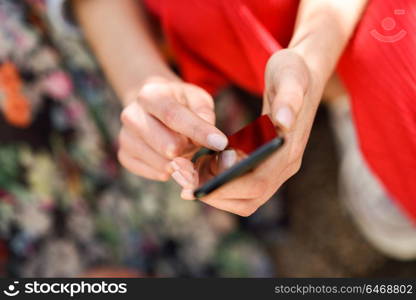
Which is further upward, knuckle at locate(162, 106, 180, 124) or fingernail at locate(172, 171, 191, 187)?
knuckle at locate(162, 106, 180, 124)

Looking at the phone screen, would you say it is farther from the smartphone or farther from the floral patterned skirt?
the floral patterned skirt

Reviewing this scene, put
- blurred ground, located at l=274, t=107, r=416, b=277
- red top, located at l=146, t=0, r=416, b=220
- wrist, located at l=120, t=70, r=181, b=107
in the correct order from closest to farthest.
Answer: red top, located at l=146, t=0, r=416, b=220
wrist, located at l=120, t=70, r=181, b=107
blurred ground, located at l=274, t=107, r=416, b=277

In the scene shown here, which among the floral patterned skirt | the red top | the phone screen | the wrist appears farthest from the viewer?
the floral patterned skirt

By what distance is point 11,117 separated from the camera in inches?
29.9

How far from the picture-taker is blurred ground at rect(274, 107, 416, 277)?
36.7 inches

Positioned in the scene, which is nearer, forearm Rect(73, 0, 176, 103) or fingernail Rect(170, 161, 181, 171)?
fingernail Rect(170, 161, 181, 171)

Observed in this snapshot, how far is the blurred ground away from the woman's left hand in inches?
18.9

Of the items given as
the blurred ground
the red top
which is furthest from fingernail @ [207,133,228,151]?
the blurred ground

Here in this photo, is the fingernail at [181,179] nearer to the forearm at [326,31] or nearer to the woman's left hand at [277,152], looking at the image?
the woman's left hand at [277,152]

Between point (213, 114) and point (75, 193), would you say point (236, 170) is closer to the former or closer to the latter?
point (213, 114)

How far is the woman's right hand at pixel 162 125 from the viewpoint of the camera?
525 mm

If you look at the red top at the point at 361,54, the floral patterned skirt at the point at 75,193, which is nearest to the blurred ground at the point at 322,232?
the floral patterned skirt at the point at 75,193

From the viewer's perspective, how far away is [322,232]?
0.98 metres

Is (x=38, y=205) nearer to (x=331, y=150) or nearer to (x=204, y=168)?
(x=204, y=168)
